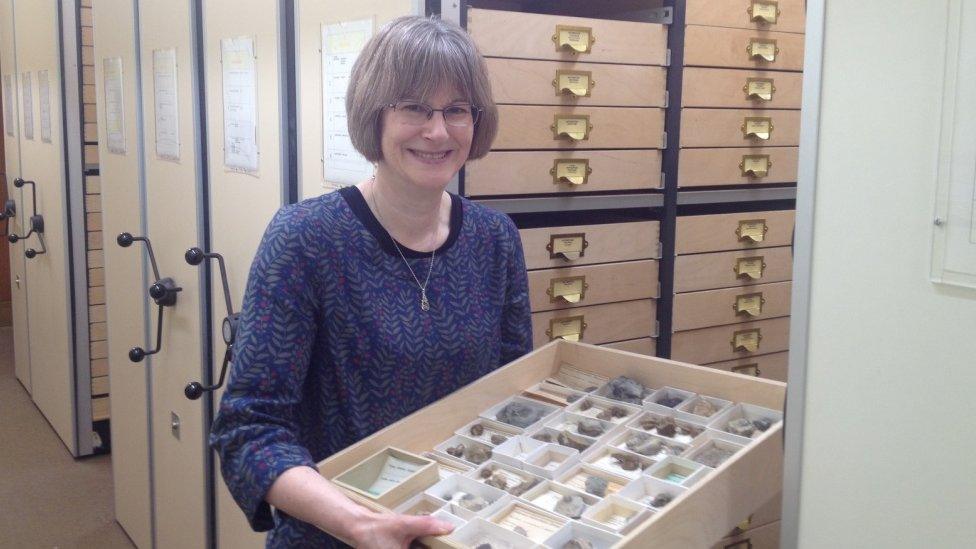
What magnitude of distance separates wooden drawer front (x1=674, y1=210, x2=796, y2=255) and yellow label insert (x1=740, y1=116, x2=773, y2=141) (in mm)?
211

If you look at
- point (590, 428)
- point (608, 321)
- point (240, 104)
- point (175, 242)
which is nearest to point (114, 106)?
point (175, 242)

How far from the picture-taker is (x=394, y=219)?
5.08 feet

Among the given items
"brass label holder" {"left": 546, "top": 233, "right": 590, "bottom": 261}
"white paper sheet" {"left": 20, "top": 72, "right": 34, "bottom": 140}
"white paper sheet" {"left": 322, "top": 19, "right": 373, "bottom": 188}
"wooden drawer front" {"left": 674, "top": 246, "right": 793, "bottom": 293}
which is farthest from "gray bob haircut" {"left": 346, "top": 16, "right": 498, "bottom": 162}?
"white paper sheet" {"left": 20, "top": 72, "right": 34, "bottom": 140}

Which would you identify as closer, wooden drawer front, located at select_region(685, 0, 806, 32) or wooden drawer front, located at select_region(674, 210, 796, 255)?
wooden drawer front, located at select_region(685, 0, 806, 32)

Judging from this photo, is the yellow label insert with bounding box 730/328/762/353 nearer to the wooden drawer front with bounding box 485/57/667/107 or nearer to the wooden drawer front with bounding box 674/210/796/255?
the wooden drawer front with bounding box 674/210/796/255

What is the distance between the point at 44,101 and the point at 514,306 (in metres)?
3.70

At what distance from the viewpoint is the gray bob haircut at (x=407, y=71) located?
1443 mm

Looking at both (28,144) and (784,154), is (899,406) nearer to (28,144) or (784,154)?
(784,154)

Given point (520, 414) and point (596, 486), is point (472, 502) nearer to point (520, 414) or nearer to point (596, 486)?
point (596, 486)

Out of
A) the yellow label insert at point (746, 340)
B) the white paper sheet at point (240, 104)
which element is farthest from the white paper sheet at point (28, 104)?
the yellow label insert at point (746, 340)

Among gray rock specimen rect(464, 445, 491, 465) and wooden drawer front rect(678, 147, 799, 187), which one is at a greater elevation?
wooden drawer front rect(678, 147, 799, 187)

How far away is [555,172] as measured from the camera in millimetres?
2201

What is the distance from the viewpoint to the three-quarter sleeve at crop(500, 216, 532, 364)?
1714mm

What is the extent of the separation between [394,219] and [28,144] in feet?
14.2
